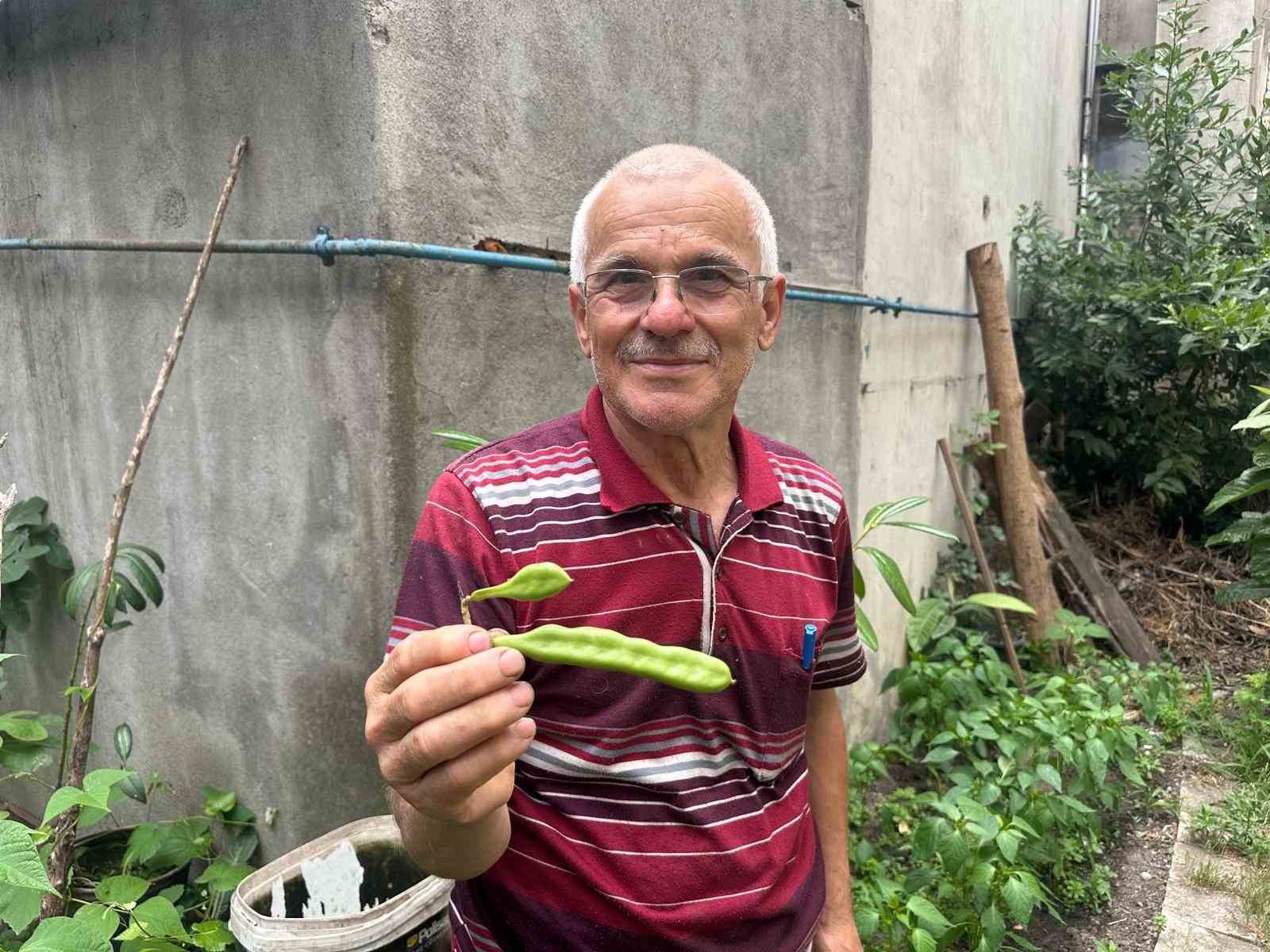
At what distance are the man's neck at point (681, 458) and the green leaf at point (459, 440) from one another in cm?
50

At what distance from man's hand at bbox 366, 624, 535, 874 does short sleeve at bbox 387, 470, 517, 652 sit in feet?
0.94

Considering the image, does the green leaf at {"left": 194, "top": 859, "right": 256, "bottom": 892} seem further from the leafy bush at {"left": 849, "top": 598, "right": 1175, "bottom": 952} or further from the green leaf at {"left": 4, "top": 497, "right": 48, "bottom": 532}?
the leafy bush at {"left": 849, "top": 598, "right": 1175, "bottom": 952}

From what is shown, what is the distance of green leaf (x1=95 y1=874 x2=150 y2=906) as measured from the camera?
2.10 meters

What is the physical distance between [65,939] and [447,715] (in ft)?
3.15

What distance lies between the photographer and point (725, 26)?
313 centimetres

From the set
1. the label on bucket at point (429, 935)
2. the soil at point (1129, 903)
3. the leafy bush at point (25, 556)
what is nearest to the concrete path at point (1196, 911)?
Result: the soil at point (1129, 903)

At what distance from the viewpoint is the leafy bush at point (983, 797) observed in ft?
9.04

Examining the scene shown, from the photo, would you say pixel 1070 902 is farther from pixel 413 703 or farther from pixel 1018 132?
pixel 1018 132

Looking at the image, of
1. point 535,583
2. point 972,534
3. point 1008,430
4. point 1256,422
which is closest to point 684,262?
point 535,583

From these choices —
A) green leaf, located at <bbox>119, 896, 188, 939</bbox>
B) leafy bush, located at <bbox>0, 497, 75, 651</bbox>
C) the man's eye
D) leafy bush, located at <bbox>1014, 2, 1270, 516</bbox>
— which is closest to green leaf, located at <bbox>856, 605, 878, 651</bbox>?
the man's eye

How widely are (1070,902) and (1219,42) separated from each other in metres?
8.70

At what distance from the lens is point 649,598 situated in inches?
61.3

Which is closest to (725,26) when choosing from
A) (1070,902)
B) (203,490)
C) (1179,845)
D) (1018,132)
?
(203,490)

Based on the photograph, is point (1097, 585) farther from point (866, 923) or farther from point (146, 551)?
point (146, 551)
